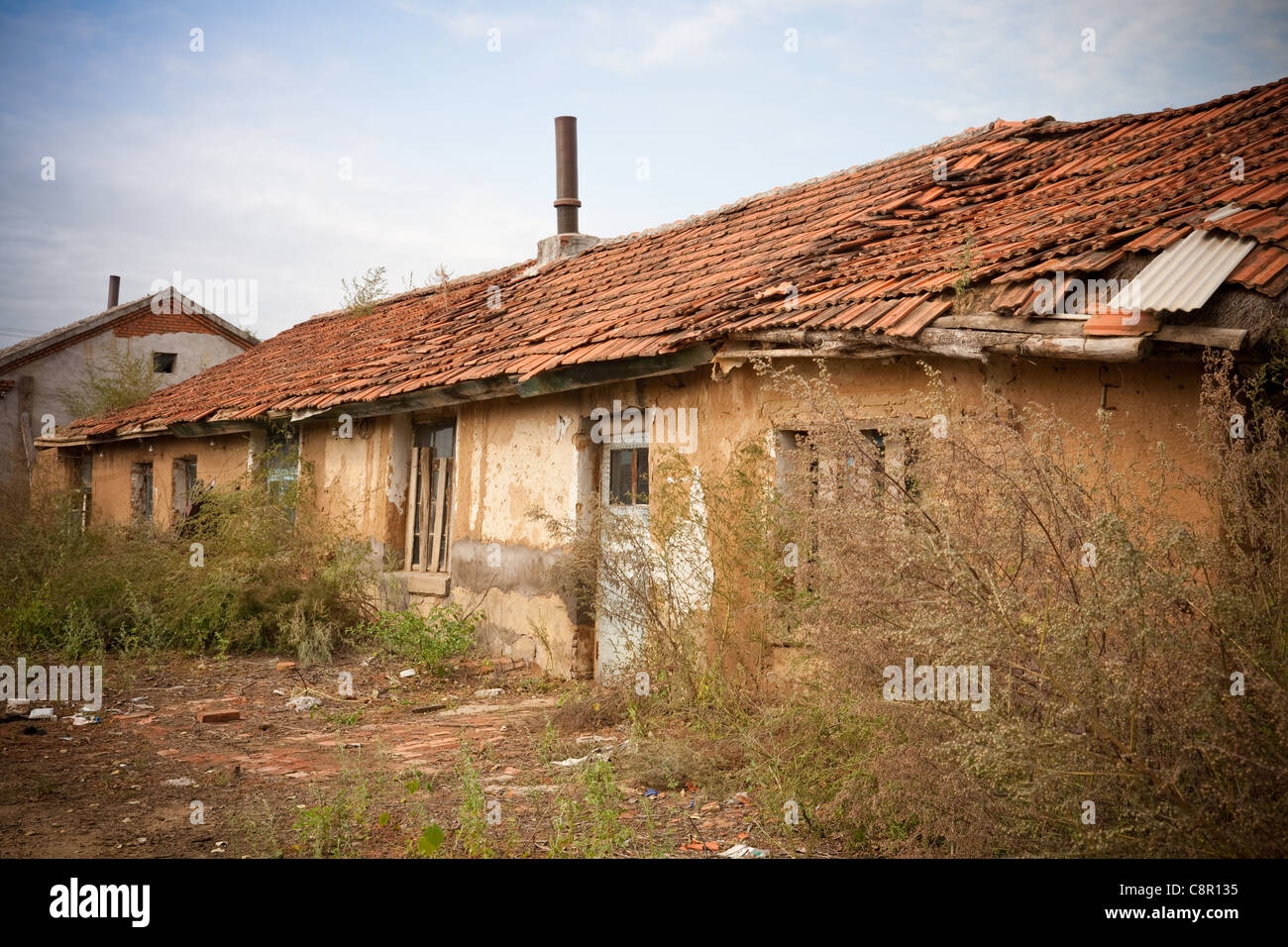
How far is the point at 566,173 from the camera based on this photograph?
44.7 ft

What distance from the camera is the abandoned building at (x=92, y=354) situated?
2386cm

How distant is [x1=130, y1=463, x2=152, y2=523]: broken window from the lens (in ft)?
54.7

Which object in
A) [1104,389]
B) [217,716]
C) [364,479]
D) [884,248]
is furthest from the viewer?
[364,479]

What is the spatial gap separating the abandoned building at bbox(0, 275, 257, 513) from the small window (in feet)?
60.7

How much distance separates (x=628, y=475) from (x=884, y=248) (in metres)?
2.77

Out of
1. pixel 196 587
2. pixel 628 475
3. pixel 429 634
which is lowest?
pixel 429 634

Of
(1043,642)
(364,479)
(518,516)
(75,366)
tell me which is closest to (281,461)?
(364,479)

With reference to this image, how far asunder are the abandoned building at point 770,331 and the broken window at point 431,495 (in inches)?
1.3

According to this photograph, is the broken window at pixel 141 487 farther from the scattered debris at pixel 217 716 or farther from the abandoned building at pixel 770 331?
the scattered debris at pixel 217 716

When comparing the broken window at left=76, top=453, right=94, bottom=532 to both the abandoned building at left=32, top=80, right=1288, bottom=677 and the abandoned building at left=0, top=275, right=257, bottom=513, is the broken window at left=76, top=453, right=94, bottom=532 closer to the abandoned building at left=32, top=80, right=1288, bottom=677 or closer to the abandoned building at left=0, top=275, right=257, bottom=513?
the abandoned building at left=0, top=275, right=257, bottom=513

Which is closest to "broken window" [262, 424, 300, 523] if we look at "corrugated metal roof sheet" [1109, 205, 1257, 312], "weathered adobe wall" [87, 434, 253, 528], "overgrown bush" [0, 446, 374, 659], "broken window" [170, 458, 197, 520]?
"weathered adobe wall" [87, 434, 253, 528]

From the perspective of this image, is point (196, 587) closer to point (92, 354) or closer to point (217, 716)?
point (217, 716)

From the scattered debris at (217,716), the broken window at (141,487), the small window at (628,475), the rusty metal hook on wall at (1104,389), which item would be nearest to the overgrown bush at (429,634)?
the scattered debris at (217,716)
